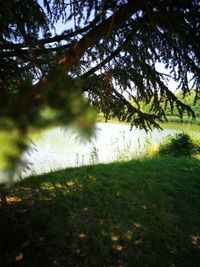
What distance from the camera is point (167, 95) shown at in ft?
13.4

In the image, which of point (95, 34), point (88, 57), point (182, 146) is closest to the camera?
point (95, 34)

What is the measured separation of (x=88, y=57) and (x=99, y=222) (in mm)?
2885

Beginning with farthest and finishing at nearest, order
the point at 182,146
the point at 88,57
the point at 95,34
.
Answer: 1. the point at 182,146
2. the point at 88,57
3. the point at 95,34

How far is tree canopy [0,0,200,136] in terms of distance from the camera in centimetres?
65

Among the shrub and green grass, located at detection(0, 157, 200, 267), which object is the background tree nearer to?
green grass, located at detection(0, 157, 200, 267)

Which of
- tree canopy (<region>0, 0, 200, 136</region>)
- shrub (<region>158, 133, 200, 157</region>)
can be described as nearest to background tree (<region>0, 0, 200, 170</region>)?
tree canopy (<region>0, 0, 200, 136</region>)

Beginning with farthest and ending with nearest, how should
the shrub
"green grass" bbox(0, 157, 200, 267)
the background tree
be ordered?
the shrub < "green grass" bbox(0, 157, 200, 267) < the background tree

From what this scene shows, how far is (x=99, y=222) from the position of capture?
487 centimetres

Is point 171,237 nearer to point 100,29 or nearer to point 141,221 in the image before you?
point 141,221

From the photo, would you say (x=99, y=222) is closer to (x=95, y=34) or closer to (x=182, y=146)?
(x=95, y=34)

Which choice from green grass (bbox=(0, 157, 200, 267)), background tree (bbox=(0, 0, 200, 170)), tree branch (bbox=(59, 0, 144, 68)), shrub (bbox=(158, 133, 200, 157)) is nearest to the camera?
background tree (bbox=(0, 0, 200, 170))

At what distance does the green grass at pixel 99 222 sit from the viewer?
3959mm

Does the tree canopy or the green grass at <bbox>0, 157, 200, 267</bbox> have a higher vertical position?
the tree canopy

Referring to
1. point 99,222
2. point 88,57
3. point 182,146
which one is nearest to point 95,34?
point 88,57
